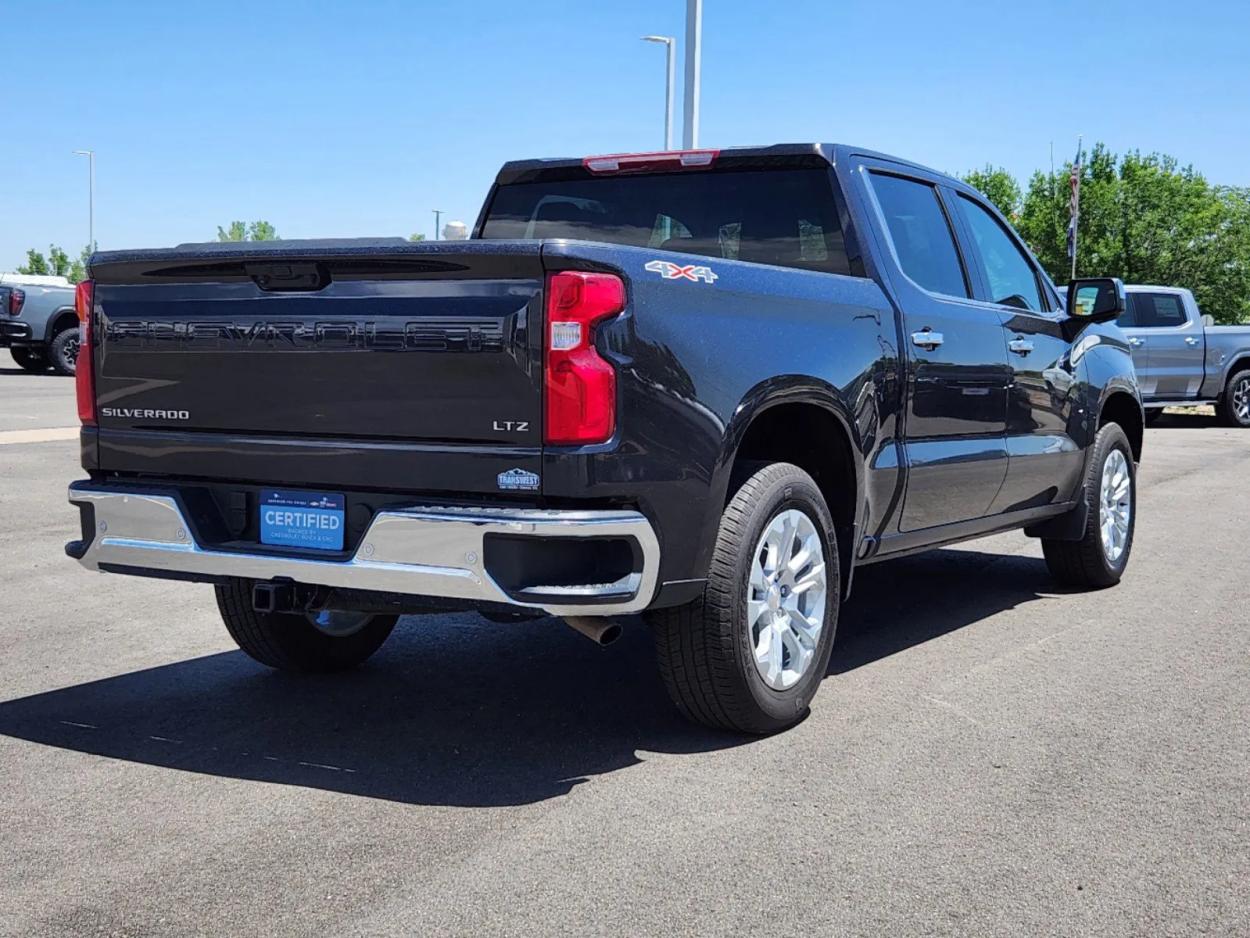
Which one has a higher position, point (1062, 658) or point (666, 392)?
point (666, 392)

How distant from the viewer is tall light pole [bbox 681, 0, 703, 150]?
59.0 feet

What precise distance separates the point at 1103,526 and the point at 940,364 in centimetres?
211

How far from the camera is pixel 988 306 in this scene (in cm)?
611

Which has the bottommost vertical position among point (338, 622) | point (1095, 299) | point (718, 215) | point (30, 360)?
point (30, 360)

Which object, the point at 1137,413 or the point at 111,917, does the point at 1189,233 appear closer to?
the point at 1137,413

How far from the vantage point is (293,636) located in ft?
17.1

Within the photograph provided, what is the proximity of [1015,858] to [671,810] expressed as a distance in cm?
91

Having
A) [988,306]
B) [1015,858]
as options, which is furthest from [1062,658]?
[1015,858]

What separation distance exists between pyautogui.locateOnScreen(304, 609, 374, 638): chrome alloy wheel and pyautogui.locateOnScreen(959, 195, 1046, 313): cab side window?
10.1 ft

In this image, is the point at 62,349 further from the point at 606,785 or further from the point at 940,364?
the point at 606,785

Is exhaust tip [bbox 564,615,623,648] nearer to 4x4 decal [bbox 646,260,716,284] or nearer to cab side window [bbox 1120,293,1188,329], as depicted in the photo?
4x4 decal [bbox 646,260,716,284]

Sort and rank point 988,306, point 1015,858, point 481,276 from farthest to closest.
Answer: point 988,306, point 481,276, point 1015,858

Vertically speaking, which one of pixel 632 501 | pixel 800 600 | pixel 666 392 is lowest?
pixel 800 600

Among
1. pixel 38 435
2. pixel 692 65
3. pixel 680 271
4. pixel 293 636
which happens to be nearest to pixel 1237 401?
pixel 692 65
